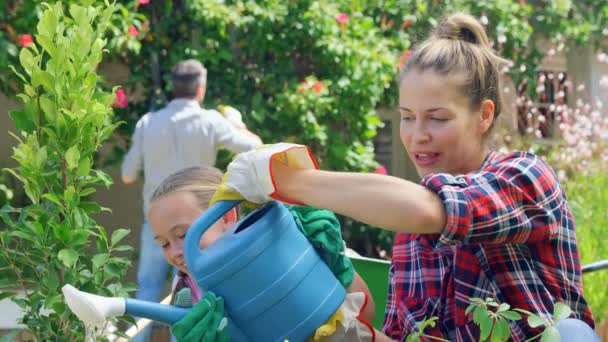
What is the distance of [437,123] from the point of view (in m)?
1.73

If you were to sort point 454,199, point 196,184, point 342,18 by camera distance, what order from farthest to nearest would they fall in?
1. point 342,18
2. point 196,184
3. point 454,199

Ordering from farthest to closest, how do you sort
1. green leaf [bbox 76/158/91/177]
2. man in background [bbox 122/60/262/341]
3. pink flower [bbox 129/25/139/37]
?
pink flower [bbox 129/25/139/37]
man in background [bbox 122/60/262/341]
green leaf [bbox 76/158/91/177]

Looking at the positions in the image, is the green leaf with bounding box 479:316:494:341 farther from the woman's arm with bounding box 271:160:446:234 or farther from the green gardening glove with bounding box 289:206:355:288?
the green gardening glove with bounding box 289:206:355:288

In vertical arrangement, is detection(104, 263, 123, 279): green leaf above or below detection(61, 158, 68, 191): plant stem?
below

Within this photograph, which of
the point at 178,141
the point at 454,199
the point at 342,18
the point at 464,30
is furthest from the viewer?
the point at 342,18

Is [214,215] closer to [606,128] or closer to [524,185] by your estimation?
[524,185]

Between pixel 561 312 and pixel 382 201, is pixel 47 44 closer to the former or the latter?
pixel 382 201

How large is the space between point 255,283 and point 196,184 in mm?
592

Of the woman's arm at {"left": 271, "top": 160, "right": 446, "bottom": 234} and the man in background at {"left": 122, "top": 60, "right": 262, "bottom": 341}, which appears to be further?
the man in background at {"left": 122, "top": 60, "right": 262, "bottom": 341}

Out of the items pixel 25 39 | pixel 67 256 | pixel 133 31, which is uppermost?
pixel 67 256

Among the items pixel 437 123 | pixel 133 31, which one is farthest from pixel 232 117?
pixel 437 123

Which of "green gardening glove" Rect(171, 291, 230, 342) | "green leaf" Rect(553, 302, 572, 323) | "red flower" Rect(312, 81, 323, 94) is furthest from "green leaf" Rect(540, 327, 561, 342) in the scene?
"red flower" Rect(312, 81, 323, 94)

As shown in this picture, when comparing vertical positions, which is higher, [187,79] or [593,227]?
[187,79]

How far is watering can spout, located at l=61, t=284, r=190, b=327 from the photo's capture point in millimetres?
1456
